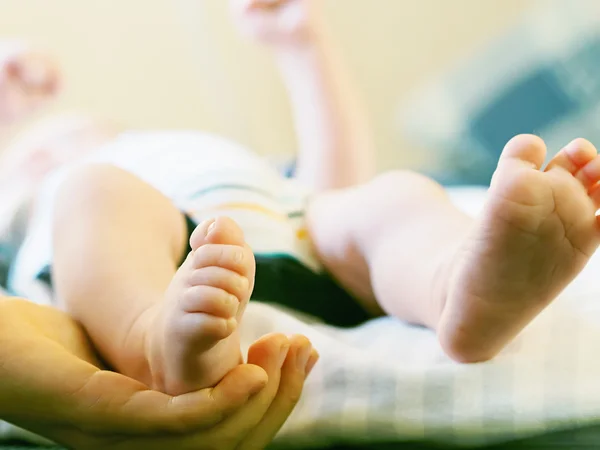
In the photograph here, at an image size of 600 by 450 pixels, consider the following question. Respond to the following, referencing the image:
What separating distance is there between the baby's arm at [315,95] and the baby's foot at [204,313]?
54 cm

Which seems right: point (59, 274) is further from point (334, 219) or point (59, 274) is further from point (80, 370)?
point (334, 219)

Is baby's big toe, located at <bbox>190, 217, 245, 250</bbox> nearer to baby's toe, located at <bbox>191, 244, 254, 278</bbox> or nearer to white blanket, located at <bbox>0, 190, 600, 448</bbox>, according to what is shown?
baby's toe, located at <bbox>191, 244, 254, 278</bbox>

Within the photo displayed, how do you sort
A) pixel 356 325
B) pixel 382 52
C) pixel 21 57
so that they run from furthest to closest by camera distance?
pixel 382 52
pixel 21 57
pixel 356 325

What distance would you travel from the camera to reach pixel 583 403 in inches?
16.2

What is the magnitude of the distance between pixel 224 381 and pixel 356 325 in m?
0.29

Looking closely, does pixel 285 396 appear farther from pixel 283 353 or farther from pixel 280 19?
pixel 280 19

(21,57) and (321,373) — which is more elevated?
(21,57)

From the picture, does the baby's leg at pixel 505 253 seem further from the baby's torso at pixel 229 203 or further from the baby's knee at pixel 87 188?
the baby's knee at pixel 87 188

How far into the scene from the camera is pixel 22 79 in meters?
1.10

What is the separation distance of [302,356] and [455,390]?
105mm

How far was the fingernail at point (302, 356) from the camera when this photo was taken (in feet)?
1.42

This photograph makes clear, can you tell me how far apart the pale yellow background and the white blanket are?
92 cm

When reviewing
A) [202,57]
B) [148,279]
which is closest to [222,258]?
[148,279]

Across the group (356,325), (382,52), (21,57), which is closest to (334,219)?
(356,325)
